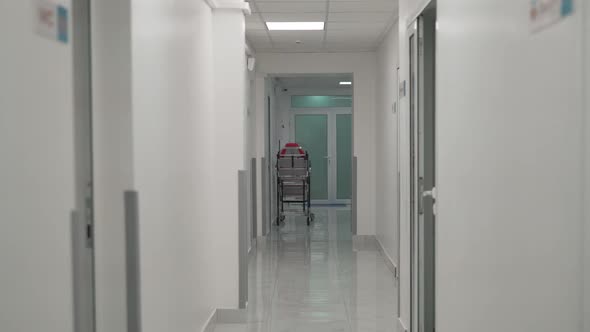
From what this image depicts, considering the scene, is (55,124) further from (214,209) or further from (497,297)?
(214,209)

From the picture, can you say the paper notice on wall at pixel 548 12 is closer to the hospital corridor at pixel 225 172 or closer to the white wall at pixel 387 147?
the hospital corridor at pixel 225 172

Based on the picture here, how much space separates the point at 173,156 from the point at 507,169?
6.44 feet

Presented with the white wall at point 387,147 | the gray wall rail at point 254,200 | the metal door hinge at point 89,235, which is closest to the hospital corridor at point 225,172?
the metal door hinge at point 89,235

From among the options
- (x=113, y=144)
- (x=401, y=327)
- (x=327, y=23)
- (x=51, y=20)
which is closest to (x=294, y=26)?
(x=327, y=23)

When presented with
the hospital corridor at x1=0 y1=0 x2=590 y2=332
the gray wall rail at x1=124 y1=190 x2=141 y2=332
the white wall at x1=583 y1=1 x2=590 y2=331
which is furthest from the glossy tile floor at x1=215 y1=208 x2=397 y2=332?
the white wall at x1=583 y1=1 x2=590 y2=331

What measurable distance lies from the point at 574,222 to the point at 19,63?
1.62m

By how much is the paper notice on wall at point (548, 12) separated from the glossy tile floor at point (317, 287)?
339cm

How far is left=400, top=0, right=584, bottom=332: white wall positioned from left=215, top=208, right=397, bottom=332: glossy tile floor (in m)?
2.01

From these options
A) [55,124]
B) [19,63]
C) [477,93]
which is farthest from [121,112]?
[477,93]

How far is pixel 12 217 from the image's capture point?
5.61 ft

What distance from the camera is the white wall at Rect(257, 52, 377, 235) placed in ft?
28.9

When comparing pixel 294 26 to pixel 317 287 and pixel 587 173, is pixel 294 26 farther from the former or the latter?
pixel 587 173

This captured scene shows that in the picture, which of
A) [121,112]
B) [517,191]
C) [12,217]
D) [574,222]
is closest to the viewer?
[574,222]

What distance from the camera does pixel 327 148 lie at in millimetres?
14883
